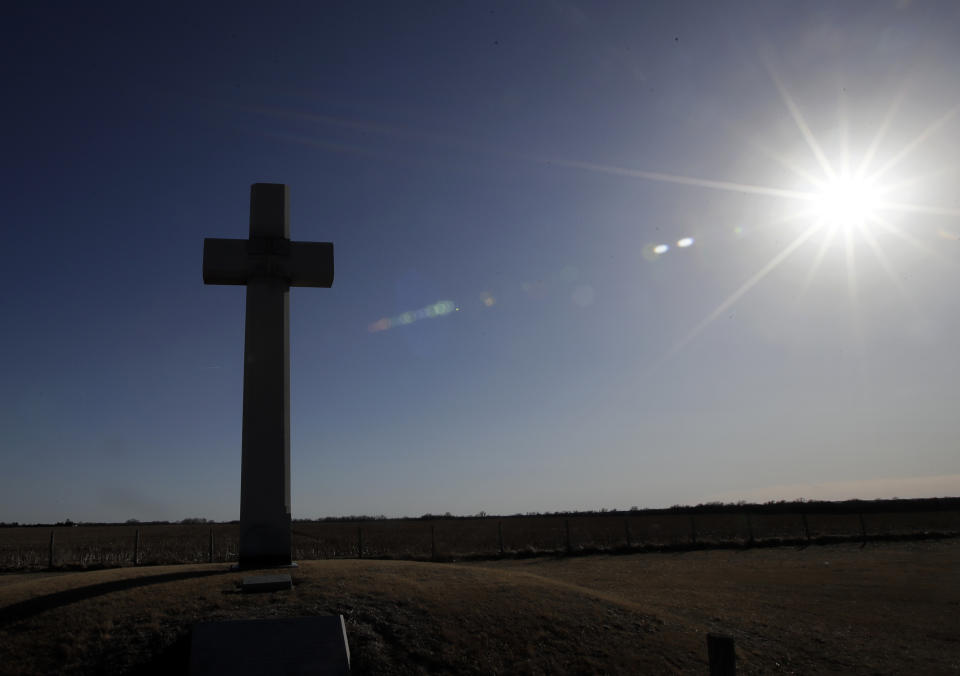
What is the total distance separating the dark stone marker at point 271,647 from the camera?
316 inches

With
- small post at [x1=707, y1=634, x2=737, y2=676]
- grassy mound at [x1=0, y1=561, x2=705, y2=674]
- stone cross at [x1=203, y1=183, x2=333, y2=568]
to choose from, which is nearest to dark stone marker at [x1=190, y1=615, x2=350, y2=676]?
grassy mound at [x1=0, y1=561, x2=705, y2=674]

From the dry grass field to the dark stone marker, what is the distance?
0.79ft

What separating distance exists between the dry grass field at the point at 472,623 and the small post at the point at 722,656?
3129 millimetres

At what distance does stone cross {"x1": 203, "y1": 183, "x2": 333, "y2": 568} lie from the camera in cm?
1234

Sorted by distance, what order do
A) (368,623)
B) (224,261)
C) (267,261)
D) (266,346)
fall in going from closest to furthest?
(368,623)
(266,346)
(224,261)
(267,261)

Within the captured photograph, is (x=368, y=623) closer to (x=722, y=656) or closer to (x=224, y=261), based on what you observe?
(x=722, y=656)

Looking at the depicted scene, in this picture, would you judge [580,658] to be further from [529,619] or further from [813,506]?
[813,506]

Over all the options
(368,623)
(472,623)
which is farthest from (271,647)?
(472,623)

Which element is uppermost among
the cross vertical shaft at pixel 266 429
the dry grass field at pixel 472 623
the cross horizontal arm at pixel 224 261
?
the cross horizontal arm at pixel 224 261

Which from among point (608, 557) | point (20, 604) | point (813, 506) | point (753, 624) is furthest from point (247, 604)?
point (813, 506)

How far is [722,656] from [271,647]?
5237 mm

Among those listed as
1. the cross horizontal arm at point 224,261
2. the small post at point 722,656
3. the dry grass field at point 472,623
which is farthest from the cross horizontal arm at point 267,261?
the small post at point 722,656

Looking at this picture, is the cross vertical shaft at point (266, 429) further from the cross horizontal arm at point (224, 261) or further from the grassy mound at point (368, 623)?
the grassy mound at point (368, 623)

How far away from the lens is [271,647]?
27.3 feet
